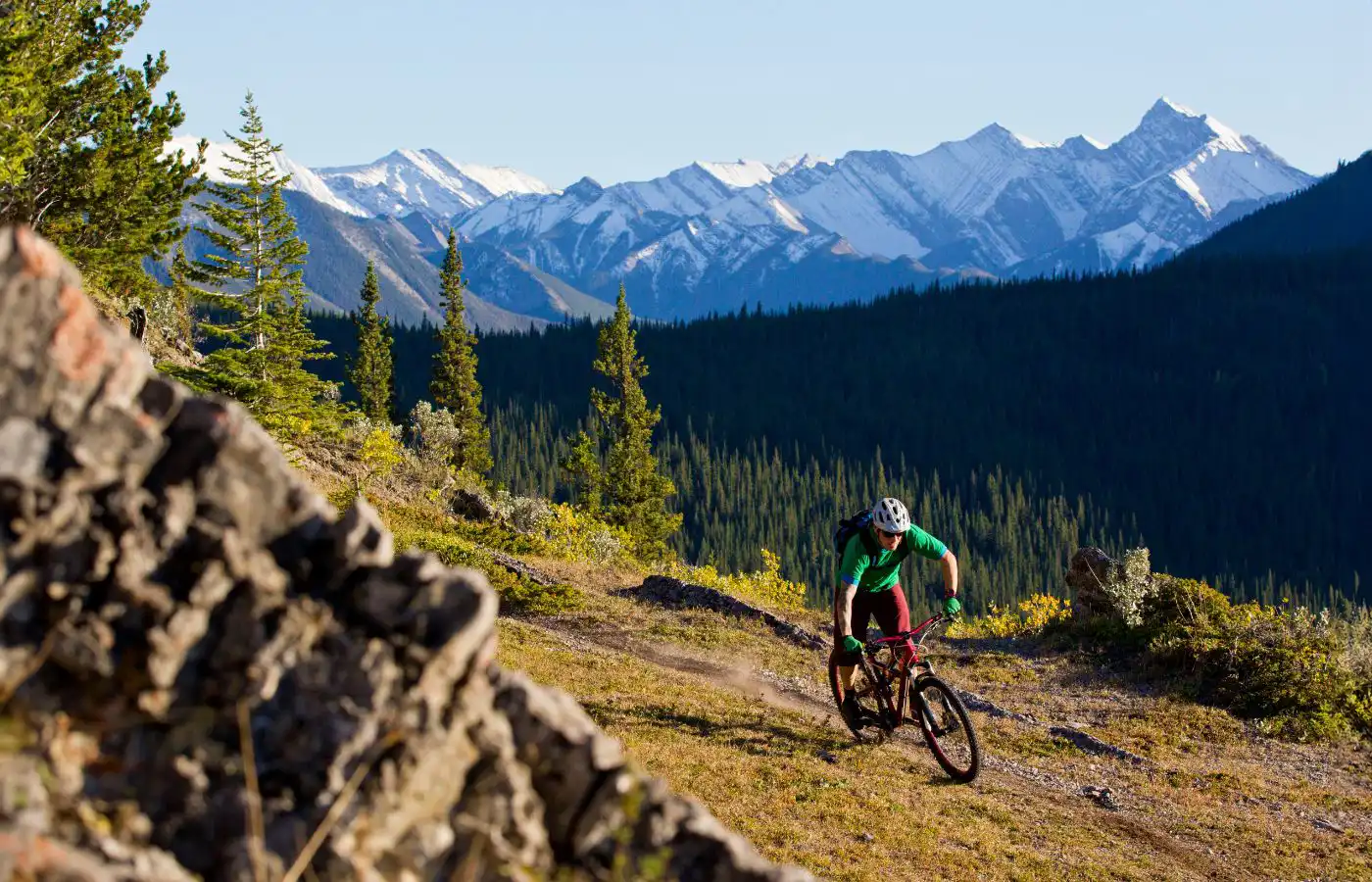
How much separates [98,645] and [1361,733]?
2037cm

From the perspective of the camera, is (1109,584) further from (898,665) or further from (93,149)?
(93,149)

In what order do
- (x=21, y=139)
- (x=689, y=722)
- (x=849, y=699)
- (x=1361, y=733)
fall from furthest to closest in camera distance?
(x=21, y=139)
(x=1361, y=733)
(x=689, y=722)
(x=849, y=699)

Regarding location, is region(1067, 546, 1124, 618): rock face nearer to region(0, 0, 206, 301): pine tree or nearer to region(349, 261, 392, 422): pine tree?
region(0, 0, 206, 301): pine tree

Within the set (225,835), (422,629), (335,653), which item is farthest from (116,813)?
(422,629)

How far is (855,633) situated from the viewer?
14133 millimetres

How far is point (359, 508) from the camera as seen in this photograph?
5195 mm

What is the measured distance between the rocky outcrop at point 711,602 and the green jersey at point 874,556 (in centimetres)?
1104

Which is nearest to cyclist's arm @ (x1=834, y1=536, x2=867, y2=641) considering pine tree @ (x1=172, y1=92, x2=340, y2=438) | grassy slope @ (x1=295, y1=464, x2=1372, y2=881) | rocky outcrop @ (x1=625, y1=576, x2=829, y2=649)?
grassy slope @ (x1=295, y1=464, x2=1372, y2=881)

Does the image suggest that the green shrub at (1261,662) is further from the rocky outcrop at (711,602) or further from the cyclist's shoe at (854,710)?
the cyclist's shoe at (854,710)

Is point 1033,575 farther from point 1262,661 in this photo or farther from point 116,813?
point 116,813

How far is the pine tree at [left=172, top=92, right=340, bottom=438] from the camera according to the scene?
105ft

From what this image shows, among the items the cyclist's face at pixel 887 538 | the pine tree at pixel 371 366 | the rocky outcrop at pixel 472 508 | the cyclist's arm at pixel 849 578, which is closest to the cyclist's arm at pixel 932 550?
the cyclist's face at pixel 887 538

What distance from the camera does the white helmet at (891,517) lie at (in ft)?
40.9

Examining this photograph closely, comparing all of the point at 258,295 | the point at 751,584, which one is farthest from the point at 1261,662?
the point at 258,295
